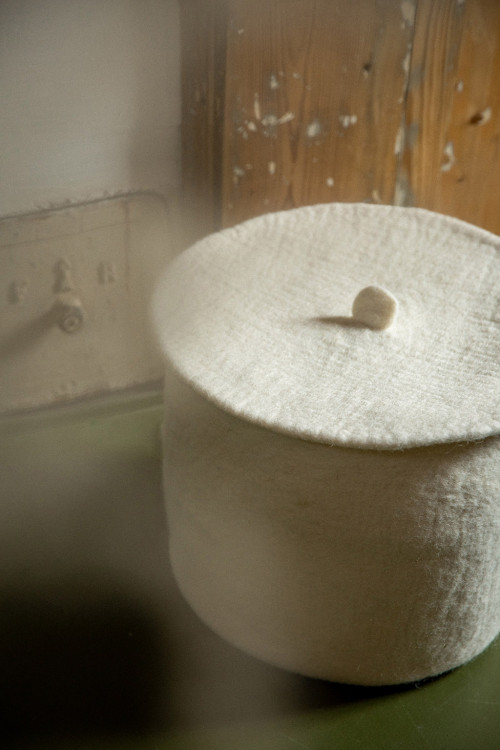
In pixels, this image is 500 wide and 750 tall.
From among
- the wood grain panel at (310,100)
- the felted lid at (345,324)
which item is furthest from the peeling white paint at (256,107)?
the felted lid at (345,324)

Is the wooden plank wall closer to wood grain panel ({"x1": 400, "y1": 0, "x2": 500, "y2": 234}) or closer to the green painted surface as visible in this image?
wood grain panel ({"x1": 400, "y1": 0, "x2": 500, "y2": 234})

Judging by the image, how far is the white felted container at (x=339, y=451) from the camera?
102cm

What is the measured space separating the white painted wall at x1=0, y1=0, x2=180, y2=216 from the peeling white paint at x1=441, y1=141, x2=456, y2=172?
0.69 m

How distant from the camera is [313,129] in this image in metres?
1.69

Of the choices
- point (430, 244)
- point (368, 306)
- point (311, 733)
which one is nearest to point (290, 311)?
point (368, 306)

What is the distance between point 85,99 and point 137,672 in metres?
1.11

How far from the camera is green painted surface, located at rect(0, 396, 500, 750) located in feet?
3.87

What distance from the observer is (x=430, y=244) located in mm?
1398

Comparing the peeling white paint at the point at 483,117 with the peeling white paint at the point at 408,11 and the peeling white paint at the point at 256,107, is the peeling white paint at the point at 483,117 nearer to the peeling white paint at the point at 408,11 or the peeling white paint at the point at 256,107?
the peeling white paint at the point at 408,11

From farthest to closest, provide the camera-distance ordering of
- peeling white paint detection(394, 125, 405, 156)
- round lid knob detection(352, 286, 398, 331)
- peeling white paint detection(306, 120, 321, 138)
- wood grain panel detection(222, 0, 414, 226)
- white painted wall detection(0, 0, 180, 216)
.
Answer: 1. peeling white paint detection(394, 125, 405, 156)
2. peeling white paint detection(306, 120, 321, 138)
3. wood grain panel detection(222, 0, 414, 226)
4. white painted wall detection(0, 0, 180, 216)
5. round lid knob detection(352, 286, 398, 331)

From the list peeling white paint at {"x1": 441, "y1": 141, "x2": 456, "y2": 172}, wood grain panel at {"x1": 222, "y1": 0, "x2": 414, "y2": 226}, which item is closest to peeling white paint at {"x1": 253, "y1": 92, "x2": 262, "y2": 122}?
wood grain panel at {"x1": 222, "y1": 0, "x2": 414, "y2": 226}

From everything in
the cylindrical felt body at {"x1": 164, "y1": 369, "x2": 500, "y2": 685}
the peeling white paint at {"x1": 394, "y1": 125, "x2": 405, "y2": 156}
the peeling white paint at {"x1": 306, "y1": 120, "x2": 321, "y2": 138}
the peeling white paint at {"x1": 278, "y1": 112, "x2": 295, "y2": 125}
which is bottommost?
the cylindrical felt body at {"x1": 164, "y1": 369, "x2": 500, "y2": 685}

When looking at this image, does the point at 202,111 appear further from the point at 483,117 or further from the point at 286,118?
the point at 483,117

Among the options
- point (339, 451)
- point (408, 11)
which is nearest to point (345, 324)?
point (339, 451)
